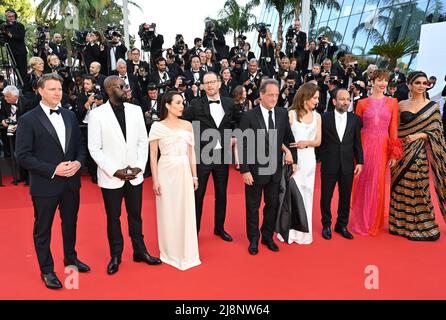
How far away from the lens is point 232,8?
24.4 metres

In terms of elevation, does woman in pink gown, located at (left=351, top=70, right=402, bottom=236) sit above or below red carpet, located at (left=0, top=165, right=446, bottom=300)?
above

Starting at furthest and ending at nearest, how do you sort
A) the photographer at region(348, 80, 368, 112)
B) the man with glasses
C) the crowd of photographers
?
the photographer at region(348, 80, 368, 112) → the crowd of photographers → the man with glasses

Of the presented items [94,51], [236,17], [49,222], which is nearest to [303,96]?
[49,222]

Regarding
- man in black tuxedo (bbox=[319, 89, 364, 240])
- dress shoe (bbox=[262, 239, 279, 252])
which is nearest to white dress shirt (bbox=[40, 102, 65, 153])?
dress shoe (bbox=[262, 239, 279, 252])

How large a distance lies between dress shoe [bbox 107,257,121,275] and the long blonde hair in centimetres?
209

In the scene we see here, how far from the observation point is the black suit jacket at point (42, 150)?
9.11 feet

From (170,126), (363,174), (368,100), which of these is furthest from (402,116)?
(170,126)

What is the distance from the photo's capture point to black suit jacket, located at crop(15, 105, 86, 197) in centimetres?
278

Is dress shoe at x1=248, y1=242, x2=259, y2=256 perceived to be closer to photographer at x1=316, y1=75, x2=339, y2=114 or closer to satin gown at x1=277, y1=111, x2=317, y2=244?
satin gown at x1=277, y1=111, x2=317, y2=244

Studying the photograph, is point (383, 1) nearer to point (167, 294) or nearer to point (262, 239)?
point (262, 239)

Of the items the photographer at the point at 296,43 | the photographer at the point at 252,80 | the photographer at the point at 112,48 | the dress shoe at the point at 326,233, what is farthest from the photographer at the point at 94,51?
the dress shoe at the point at 326,233

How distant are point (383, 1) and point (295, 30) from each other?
1041 cm

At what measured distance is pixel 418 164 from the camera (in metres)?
3.93

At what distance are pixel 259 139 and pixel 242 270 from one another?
115 cm
